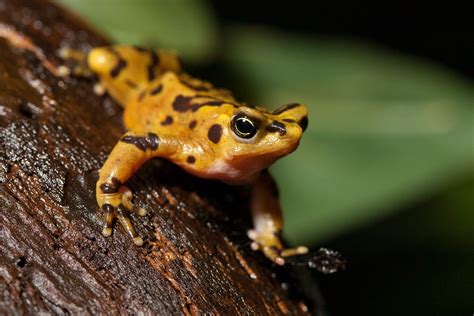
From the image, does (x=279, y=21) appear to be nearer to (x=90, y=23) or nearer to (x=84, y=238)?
(x=90, y=23)

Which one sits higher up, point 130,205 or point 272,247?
point 272,247

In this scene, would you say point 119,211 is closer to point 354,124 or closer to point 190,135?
point 190,135

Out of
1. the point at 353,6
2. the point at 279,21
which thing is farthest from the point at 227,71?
the point at 353,6

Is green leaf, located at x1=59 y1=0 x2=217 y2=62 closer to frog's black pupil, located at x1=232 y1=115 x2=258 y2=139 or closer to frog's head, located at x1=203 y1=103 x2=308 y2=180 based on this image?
frog's head, located at x1=203 y1=103 x2=308 y2=180

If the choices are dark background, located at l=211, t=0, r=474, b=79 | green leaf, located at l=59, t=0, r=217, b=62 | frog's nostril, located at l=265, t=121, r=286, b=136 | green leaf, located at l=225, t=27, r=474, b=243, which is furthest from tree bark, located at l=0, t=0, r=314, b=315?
dark background, located at l=211, t=0, r=474, b=79

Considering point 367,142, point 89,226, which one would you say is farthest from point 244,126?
point 367,142

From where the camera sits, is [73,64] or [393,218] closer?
[73,64]

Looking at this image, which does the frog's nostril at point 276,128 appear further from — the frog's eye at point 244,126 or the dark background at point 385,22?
the dark background at point 385,22

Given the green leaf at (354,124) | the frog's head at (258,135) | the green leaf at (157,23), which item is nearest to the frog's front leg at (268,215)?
the frog's head at (258,135)
